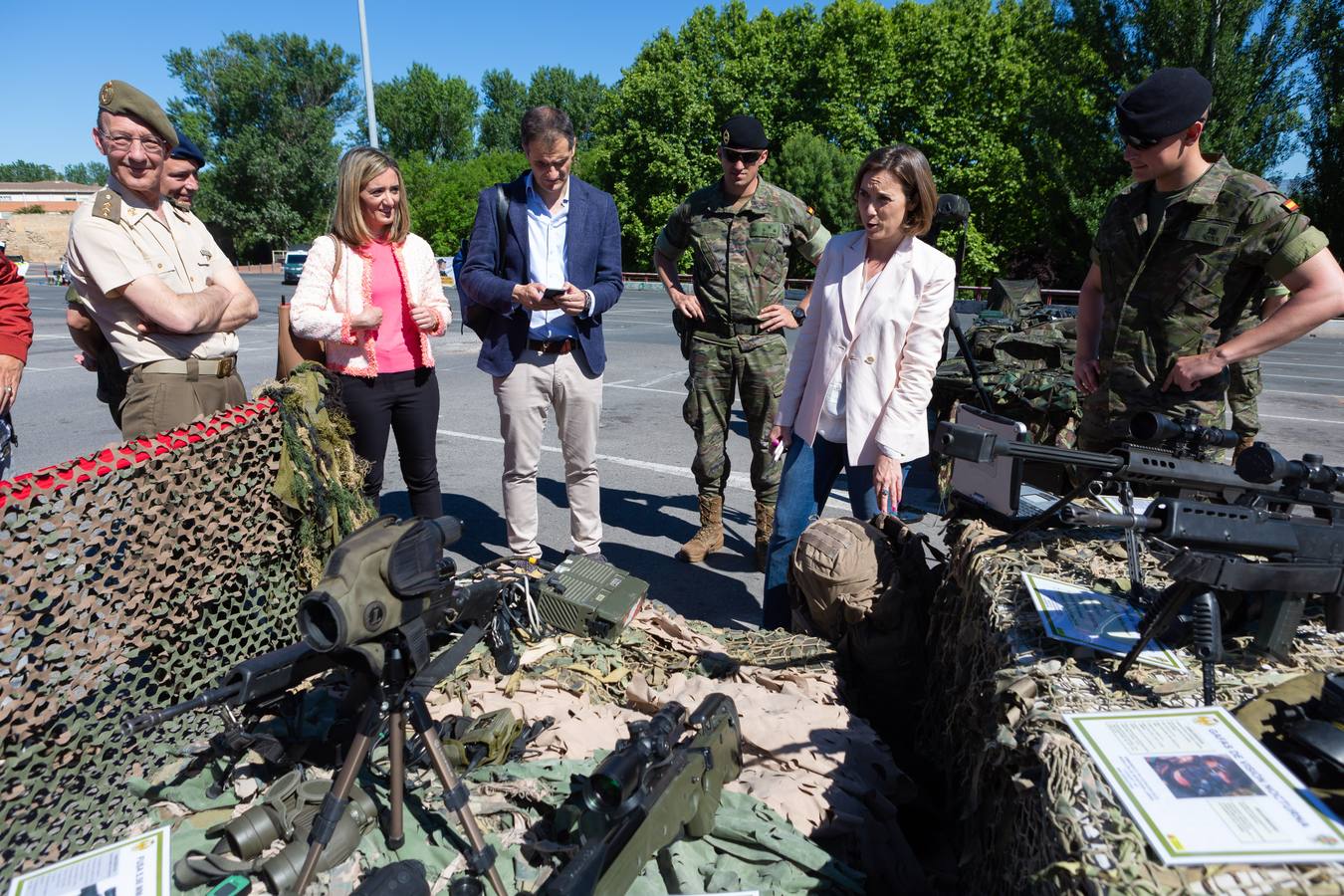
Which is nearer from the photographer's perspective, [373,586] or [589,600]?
[373,586]

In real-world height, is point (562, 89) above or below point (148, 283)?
above

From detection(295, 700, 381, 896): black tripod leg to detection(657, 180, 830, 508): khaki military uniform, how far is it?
2779 millimetres

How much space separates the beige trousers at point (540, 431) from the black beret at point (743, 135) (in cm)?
135

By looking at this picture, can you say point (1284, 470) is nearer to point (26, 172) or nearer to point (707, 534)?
point (707, 534)

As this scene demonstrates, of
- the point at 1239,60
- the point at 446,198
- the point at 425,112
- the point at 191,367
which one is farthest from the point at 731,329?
the point at 425,112

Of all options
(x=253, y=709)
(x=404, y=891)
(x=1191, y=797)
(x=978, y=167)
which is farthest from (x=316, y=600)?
(x=978, y=167)

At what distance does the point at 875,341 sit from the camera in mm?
3152

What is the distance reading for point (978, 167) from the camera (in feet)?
110

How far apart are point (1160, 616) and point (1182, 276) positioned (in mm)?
1642

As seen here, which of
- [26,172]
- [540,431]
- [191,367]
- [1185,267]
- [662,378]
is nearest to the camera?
[1185,267]

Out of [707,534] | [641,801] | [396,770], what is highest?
[641,801]

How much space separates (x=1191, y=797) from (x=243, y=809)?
2430 mm

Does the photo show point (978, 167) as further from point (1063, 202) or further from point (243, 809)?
point (243, 809)

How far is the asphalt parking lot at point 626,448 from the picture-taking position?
4.66m
